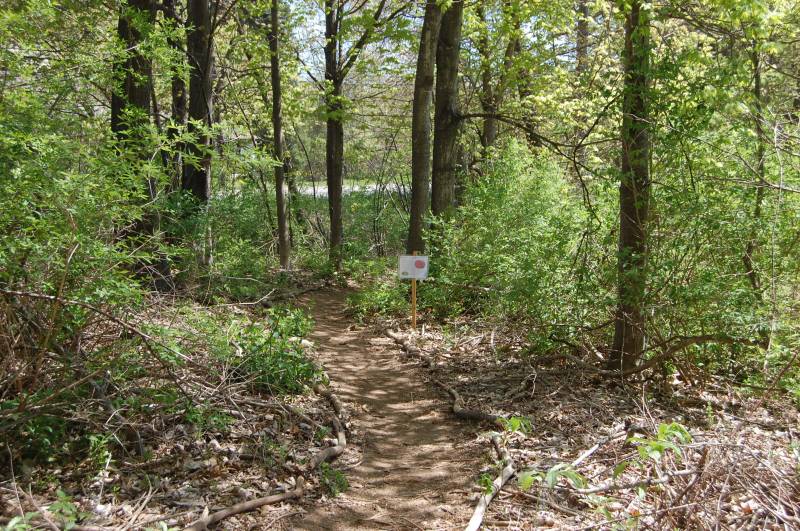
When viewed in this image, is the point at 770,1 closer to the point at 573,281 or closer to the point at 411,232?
the point at 573,281

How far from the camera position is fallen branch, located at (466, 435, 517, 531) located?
161 inches

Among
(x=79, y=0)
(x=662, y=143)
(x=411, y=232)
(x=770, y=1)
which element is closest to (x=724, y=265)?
(x=662, y=143)

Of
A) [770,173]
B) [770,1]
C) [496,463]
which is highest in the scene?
[770,1]

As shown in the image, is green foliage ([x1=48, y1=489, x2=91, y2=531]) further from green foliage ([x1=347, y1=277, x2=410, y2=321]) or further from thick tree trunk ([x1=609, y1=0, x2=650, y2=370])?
green foliage ([x1=347, y1=277, x2=410, y2=321])

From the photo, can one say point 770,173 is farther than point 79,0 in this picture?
No

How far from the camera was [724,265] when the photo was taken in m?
5.97

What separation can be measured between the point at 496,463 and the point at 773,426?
2.56 metres

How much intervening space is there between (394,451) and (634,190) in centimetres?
351

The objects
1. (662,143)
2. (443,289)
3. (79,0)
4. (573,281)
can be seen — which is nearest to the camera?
(662,143)

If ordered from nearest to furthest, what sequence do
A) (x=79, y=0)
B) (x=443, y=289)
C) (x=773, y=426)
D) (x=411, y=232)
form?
(x=773, y=426) → (x=79, y=0) → (x=443, y=289) → (x=411, y=232)

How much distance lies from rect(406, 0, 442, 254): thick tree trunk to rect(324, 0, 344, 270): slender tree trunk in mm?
3244

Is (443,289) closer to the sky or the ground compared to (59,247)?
closer to the ground

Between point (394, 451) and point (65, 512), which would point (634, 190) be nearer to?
point (394, 451)

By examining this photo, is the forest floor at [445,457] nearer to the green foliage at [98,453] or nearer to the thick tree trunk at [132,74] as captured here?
the green foliage at [98,453]
